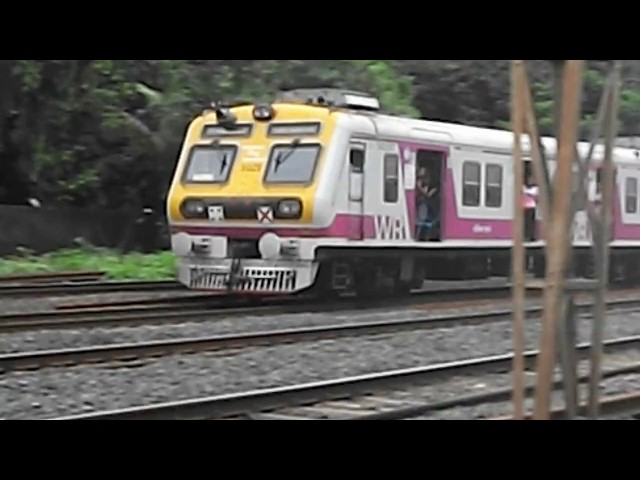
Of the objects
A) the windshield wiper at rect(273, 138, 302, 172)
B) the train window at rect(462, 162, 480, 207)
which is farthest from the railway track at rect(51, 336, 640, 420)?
the train window at rect(462, 162, 480, 207)

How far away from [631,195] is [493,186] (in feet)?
14.7

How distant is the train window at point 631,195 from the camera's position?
22.5m

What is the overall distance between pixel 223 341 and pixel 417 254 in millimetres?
6433

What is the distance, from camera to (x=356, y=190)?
1662 centimetres

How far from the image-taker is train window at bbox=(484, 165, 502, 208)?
1909 cm

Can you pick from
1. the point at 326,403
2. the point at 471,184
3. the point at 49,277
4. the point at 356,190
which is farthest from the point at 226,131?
the point at 326,403

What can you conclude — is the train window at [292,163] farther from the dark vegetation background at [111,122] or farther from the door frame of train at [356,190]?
the dark vegetation background at [111,122]

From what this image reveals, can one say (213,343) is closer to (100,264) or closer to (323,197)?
(323,197)

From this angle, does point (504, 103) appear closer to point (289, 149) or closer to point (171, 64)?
point (171, 64)

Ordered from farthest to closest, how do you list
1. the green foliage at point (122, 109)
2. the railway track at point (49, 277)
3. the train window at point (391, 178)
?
the green foliage at point (122, 109) → the railway track at point (49, 277) → the train window at point (391, 178)

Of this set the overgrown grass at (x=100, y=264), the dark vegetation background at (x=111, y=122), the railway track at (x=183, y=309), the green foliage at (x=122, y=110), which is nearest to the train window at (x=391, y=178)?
the railway track at (x=183, y=309)

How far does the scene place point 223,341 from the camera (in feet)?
39.5

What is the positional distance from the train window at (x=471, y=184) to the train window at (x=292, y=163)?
9.99 ft
